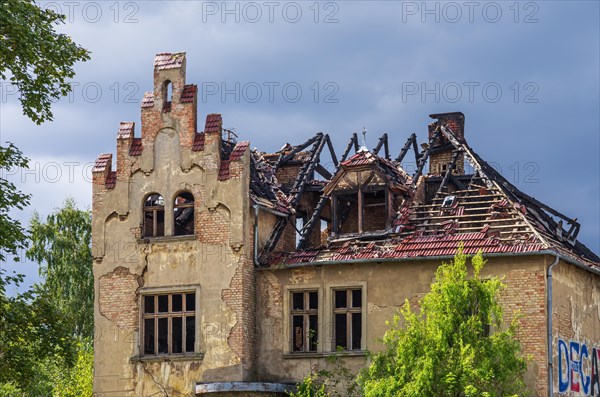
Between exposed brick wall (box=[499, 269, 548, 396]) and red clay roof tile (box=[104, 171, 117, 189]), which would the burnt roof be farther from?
red clay roof tile (box=[104, 171, 117, 189])

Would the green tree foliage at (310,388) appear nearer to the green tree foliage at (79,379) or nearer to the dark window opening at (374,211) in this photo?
the dark window opening at (374,211)

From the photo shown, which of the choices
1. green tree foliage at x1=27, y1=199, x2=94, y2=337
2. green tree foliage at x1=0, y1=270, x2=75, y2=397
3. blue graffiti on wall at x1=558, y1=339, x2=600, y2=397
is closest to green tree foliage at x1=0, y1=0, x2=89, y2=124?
green tree foliage at x1=0, y1=270, x2=75, y2=397

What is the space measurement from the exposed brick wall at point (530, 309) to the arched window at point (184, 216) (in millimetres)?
8979

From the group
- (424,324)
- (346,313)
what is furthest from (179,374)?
(424,324)

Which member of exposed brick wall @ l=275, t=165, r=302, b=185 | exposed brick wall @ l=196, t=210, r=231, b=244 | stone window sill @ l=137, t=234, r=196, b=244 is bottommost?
stone window sill @ l=137, t=234, r=196, b=244

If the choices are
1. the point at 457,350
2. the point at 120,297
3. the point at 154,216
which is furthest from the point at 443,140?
the point at 120,297

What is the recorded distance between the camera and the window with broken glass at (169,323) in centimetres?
3177

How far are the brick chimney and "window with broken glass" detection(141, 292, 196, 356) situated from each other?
312 inches

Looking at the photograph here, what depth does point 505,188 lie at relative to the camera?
32094 millimetres

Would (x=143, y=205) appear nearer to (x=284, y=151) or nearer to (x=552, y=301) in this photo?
(x=284, y=151)

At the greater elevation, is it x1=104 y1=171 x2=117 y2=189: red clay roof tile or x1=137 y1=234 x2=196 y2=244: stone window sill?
x1=104 y1=171 x2=117 y2=189: red clay roof tile

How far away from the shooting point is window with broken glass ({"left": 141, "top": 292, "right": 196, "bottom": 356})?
31.8 m

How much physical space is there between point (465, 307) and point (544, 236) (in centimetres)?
438

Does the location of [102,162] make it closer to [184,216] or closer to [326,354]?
[184,216]
